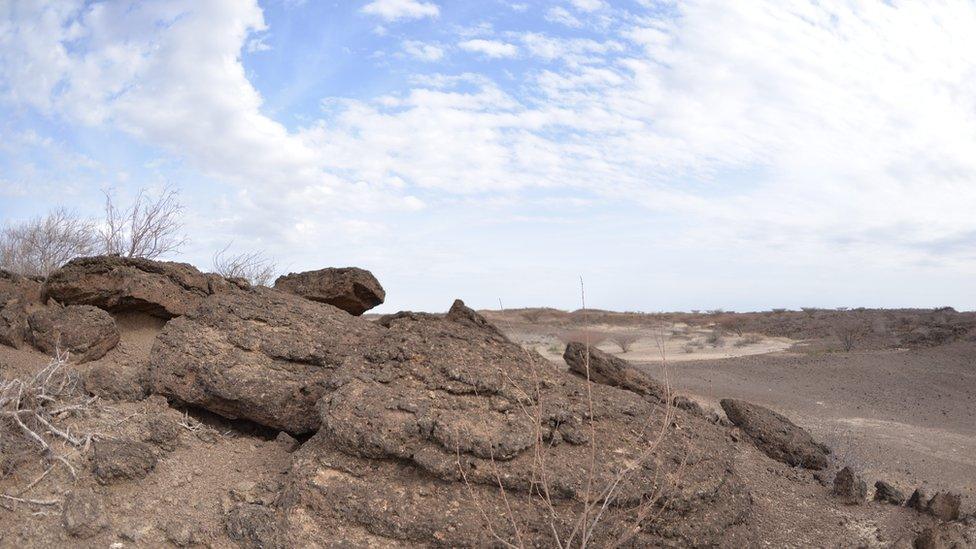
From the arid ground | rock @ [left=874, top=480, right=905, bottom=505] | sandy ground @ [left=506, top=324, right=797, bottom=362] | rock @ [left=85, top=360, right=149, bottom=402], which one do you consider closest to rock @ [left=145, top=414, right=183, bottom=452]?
rock @ [left=85, top=360, right=149, bottom=402]

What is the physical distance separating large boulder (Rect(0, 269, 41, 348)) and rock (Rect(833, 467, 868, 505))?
798 centimetres

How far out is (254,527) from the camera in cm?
483

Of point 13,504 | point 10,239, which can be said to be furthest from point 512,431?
point 10,239

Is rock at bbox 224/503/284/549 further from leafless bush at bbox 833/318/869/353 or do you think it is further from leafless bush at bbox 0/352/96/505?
leafless bush at bbox 833/318/869/353

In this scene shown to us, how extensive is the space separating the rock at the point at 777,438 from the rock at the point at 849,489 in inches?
41.6

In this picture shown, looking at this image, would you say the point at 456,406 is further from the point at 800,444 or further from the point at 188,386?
the point at 800,444

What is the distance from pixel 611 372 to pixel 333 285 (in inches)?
121

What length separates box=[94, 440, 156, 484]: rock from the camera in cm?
521

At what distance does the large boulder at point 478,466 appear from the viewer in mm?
4684

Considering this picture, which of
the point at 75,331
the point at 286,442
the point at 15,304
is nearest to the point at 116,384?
the point at 75,331

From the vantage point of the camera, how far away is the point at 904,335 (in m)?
26.9

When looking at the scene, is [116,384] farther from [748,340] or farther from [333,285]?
[748,340]

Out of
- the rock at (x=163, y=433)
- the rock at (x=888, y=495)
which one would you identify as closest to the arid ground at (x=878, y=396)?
the rock at (x=888, y=495)

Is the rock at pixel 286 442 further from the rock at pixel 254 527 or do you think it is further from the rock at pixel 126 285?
the rock at pixel 126 285
